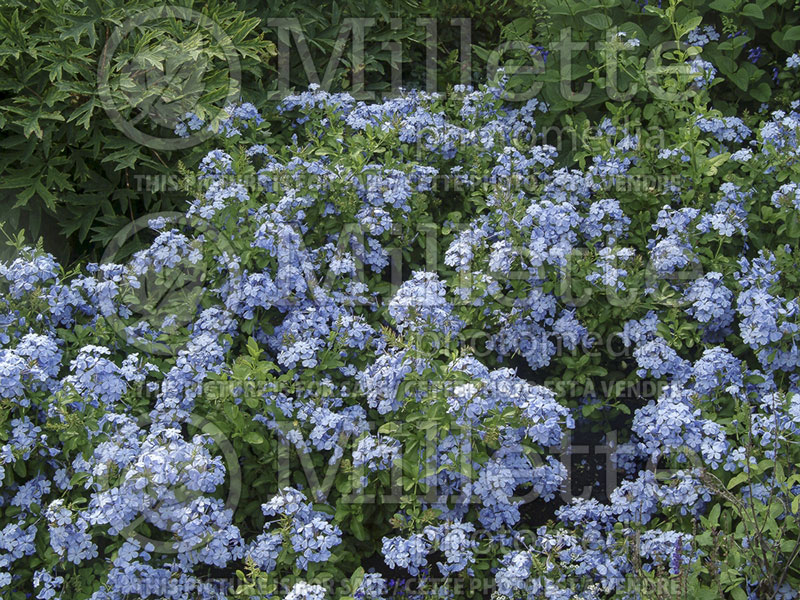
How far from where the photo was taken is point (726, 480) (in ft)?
9.36

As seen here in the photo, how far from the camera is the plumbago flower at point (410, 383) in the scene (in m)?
2.62

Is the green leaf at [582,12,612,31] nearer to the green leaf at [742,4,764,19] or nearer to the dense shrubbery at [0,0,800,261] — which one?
the dense shrubbery at [0,0,800,261]

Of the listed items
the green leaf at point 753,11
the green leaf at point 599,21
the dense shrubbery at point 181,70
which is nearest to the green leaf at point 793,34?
the dense shrubbery at point 181,70

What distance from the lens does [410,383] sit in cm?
278

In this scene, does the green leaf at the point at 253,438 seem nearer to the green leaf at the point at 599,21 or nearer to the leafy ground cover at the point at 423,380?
the leafy ground cover at the point at 423,380

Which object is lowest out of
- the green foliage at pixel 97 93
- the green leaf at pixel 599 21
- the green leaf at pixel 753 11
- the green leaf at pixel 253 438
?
the green leaf at pixel 253 438

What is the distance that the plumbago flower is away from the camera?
262 cm

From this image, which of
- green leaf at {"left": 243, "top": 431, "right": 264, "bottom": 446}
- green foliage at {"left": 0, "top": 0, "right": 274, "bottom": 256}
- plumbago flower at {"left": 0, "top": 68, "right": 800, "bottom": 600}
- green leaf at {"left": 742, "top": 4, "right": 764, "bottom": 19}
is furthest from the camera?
green leaf at {"left": 742, "top": 4, "right": 764, "bottom": 19}

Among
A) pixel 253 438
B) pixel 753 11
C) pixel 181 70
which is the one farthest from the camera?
pixel 753 11

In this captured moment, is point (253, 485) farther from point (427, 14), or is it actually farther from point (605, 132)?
point (427, 14)

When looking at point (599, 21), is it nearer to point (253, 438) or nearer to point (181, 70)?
point (181, 70)

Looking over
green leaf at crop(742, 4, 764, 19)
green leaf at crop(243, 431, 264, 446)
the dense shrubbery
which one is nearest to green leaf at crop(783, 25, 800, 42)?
the dense shrubbery

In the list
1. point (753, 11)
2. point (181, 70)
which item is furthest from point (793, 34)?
point (181, 70)

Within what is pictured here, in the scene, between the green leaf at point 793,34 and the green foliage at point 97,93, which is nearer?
the green foliage at point 97,93
